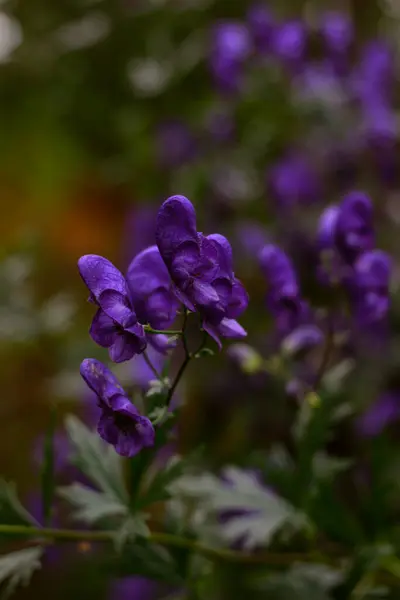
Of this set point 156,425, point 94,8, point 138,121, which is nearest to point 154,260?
point 156,425

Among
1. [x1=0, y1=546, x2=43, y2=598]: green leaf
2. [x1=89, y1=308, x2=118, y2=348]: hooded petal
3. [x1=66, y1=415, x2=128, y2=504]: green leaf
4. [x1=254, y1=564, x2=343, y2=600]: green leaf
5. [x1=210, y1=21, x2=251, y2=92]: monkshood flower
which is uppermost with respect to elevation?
[x1=210, y1=21, x2=251, y2=92]: monkshood flower

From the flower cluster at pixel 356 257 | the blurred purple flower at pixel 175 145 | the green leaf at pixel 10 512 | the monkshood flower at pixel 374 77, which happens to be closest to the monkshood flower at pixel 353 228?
the flower cluster at pixel 356 257

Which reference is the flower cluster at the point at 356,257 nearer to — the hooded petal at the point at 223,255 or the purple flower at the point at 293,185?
the hooded petal at the point at 223,255

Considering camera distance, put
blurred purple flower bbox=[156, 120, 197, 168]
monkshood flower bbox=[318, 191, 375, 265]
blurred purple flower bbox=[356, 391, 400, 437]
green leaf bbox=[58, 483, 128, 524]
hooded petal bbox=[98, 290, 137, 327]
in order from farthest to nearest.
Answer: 1. blurred purple flower bbox=[156, 120, 197, 168]
2. blurred purple flower bbox=[356, 391, 400, 437]
3. monkshood flower bbox=[318, 191, 375, 265]
4. green leaf bbox=[58, 483, 128, 524]
5. hooded petal bbox=[98, 290, 137, 327]

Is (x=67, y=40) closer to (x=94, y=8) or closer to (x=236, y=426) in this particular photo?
(x=94, y=8)

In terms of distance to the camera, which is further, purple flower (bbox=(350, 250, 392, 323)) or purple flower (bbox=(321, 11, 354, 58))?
purple flower (bbox=(321, 11, 354, 58))

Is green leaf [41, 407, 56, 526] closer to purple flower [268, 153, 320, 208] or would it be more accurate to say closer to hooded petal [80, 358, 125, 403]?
hooded petal [80, 358, 125, 403]

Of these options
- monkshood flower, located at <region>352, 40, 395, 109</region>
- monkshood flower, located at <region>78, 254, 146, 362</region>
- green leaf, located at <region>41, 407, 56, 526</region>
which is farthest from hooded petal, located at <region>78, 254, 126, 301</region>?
monkshood flower, located at <region>352, 40, 395, 109</region>
